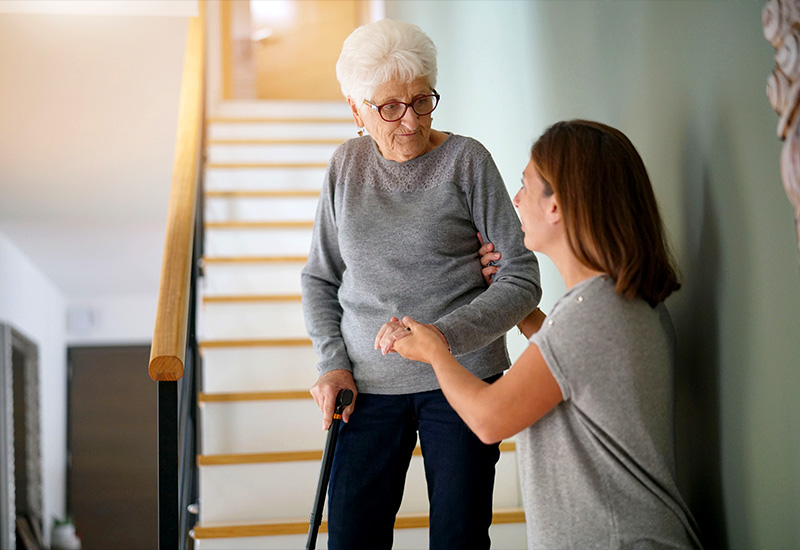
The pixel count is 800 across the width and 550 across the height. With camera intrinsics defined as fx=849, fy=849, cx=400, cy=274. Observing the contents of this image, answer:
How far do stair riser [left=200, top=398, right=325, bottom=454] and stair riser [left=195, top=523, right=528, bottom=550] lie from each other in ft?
1.43

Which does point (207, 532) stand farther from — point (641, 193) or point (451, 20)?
point (451, 20)

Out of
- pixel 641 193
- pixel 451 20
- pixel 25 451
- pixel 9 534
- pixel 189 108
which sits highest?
pixel 451 20

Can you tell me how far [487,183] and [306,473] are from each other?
4.53 ft

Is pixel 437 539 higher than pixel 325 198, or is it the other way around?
pixel 325 198

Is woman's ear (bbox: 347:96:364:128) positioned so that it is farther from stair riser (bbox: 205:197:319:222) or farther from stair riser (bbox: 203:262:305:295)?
stair riser (bbox: 205:197:319:222)

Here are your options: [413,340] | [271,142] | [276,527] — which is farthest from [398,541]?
[271,142]

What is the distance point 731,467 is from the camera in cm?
131

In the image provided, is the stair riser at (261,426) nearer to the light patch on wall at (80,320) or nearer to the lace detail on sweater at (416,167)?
the lace detail on sweater at (416,167)

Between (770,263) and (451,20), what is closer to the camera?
(770,263)

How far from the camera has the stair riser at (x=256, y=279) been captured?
3787 mm

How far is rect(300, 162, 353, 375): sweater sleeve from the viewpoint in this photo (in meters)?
1.59

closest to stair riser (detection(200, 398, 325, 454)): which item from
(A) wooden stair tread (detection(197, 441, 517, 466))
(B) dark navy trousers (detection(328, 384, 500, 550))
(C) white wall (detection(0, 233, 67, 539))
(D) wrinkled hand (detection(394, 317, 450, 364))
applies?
(A) wooden stair tread (detection(197, 441, 517, 466))

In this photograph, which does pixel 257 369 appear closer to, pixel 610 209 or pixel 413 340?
pixel 413 340

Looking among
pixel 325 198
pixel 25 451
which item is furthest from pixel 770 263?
pixel 25 451
